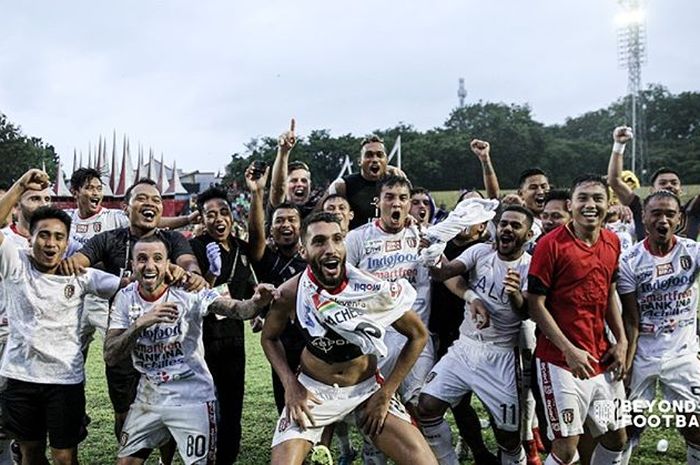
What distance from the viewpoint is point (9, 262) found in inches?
189

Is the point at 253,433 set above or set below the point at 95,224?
below

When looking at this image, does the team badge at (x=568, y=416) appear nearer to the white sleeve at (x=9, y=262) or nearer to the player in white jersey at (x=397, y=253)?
the player in white jersey at (x=397, y=253)

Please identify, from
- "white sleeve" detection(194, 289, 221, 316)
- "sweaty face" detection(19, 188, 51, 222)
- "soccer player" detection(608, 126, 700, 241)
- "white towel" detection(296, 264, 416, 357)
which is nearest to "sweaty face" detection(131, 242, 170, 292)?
"white sleeve" detection(194, 289, 221, 316)

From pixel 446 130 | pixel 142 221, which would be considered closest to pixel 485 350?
pixel 142 221

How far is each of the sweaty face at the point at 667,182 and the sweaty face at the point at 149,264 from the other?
174 inches

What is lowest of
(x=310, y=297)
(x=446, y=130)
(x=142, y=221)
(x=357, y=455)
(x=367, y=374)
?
(x=357, y=455)

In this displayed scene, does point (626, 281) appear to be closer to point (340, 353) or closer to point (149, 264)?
point (340, 353)

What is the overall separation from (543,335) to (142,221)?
319 cm

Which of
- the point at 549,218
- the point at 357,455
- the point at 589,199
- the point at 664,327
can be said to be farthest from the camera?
the point at 357,455

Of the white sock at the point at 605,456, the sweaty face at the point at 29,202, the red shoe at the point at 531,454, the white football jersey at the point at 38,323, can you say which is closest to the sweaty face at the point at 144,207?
the white football jersey at the point at 38,323

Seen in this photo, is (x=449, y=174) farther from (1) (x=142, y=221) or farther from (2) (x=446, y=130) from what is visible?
(1) (x=142, y=221)

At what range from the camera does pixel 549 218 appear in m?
5.87

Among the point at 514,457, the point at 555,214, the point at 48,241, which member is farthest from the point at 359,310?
the point at 555,214

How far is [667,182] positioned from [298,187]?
3.51m
